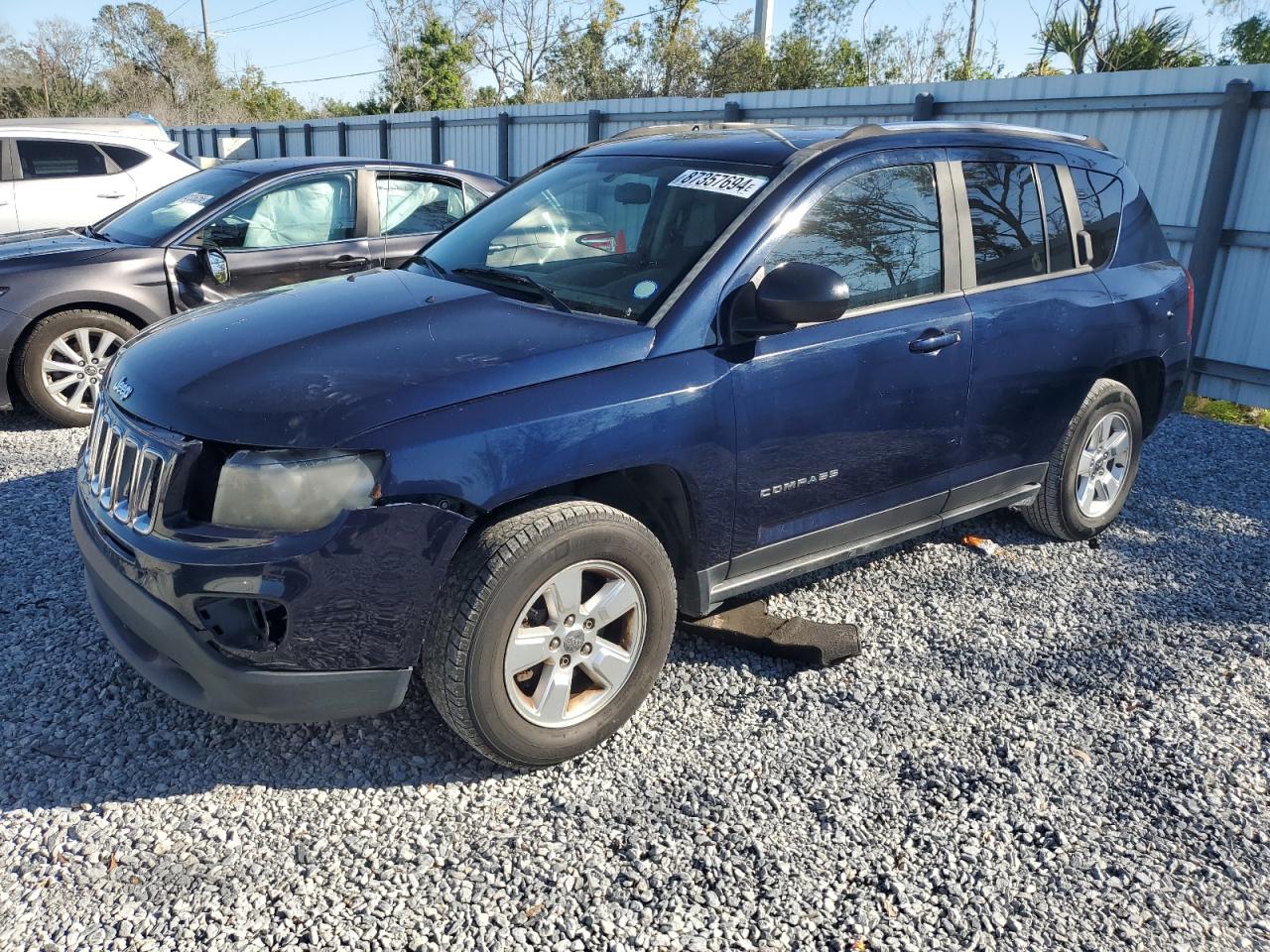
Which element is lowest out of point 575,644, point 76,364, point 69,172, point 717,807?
point 717,807

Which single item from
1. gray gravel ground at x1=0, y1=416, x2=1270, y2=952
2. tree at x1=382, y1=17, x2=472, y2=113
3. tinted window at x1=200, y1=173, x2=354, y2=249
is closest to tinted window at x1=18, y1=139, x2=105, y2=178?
tinted window at x1=200, y1=173, x2=354, y2=249

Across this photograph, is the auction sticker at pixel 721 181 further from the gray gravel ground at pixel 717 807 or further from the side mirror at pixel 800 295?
the gray gravel ground at pixel 717 807

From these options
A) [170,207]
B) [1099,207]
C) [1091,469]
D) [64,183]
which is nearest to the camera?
[1099,207]

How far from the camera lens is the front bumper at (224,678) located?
2.61 meters

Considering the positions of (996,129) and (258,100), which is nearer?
(996,129)

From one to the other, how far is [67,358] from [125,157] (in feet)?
14.9

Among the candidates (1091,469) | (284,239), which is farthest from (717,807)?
(284,239)

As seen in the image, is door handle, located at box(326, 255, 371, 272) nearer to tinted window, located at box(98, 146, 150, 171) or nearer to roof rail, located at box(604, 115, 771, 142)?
roof rail, located at box(604, 115, 771, 142)

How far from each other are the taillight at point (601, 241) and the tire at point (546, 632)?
109cm

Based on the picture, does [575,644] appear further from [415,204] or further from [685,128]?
[415,204]

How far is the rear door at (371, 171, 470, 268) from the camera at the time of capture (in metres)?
6.92

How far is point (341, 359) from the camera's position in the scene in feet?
9.45

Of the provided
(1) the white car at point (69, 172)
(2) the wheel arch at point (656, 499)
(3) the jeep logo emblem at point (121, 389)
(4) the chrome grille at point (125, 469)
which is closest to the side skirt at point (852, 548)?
(2) the wheel arch at point (656, 499)

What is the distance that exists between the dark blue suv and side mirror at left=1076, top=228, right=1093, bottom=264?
0.23 feet
